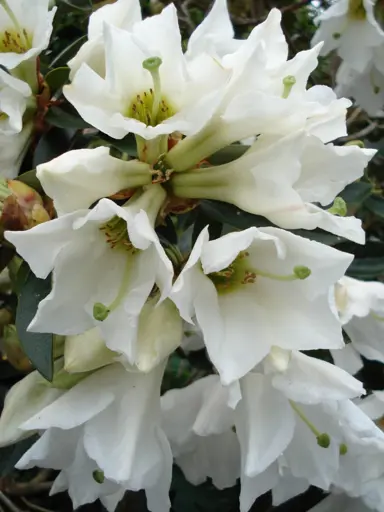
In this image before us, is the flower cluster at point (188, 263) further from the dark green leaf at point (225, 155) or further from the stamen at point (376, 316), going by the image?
the stamen at point (376, 316)

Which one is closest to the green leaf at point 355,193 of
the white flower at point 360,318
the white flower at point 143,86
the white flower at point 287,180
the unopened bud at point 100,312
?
the white flower at point 360,318

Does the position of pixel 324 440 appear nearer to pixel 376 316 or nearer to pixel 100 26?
pixel 376 316

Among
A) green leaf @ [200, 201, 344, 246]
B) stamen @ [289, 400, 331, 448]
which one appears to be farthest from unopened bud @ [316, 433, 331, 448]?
green leaf @ [200, 201, 344, 246]

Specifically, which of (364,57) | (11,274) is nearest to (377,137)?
(364,57)

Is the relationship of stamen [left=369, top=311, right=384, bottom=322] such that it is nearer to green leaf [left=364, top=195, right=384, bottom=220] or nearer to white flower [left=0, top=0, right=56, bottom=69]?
green leaf [left=364, top=195, right=384, bottom=220]

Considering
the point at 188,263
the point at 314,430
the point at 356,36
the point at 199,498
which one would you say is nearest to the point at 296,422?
the point at 314,430

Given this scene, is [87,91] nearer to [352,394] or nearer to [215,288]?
[215,288]
